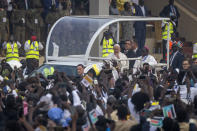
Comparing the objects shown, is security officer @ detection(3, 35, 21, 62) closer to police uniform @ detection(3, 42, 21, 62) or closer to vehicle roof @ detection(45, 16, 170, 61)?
police uniform @ detection(3, 42, 21, 62)

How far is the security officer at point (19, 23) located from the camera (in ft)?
66.8

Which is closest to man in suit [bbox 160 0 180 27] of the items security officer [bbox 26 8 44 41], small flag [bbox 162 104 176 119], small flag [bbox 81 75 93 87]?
security officer [bbox 26 8 44 41]

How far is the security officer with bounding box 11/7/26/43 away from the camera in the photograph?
20.4 metres

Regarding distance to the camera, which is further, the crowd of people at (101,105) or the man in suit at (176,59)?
the man in suit at (176,59)

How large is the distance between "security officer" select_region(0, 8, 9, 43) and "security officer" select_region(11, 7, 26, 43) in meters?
0.23

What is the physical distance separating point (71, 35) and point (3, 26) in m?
6.08

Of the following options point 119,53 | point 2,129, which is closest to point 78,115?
point 2,129

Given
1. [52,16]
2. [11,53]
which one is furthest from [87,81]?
[52,16]

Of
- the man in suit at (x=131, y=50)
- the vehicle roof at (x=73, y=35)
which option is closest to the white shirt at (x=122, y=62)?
the man in suit at (x=131, y=50)

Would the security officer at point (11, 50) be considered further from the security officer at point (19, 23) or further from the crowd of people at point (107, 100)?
the crowd of people at point (107, 100)

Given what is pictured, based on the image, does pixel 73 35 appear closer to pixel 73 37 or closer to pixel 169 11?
pixel 73 37

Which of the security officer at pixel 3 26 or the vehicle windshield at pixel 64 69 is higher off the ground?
the security officer at pixel 3 26

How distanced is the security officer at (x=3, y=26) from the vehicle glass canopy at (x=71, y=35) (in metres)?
5.58

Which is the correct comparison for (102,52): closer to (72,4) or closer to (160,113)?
(72,4)
